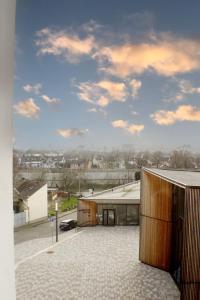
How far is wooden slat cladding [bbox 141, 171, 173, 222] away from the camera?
508cm

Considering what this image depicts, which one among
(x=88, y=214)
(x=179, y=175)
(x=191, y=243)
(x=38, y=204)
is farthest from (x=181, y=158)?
(x=88, y=214)

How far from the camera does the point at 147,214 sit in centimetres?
547

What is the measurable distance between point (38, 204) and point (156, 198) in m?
2.05

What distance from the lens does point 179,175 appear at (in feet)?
14.9

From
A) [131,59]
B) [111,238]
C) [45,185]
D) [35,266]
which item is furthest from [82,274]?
[131,59]

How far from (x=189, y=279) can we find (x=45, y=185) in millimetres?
2155

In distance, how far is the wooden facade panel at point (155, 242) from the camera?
5129mm

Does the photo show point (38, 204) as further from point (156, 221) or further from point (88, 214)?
point (88, 214)

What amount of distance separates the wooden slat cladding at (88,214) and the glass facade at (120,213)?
17 cm

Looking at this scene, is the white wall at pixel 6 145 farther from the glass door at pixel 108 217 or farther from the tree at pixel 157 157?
the glass door at pixel 108 217

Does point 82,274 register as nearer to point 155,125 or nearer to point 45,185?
point 45,185

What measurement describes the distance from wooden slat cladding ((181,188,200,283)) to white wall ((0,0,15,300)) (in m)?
2.33

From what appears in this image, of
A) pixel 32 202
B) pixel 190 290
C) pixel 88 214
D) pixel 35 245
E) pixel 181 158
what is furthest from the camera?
pixel 88 214

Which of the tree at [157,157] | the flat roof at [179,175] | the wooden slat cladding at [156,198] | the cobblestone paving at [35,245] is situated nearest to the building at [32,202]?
the cobblestone paving at [35,245]
